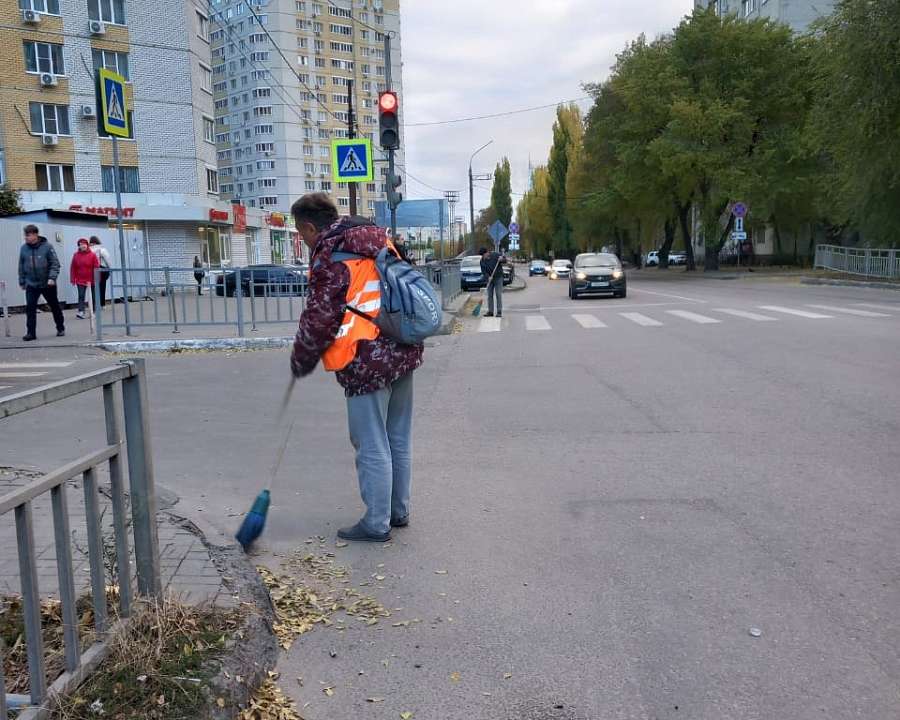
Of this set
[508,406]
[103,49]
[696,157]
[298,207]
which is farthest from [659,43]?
[298,207]

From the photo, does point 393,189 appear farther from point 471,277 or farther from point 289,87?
point 289,87

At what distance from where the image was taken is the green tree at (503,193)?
123625 millimetres

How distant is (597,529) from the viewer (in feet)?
14.4

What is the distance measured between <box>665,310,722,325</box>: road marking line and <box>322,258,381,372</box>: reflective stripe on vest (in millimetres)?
12176

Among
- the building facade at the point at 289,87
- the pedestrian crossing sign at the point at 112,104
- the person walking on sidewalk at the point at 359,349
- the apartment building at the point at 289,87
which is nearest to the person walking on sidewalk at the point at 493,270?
the pedestrian crossing sign at the point at 112,104

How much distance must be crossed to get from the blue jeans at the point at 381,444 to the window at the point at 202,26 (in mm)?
41712

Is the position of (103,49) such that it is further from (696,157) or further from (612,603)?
(612,603)

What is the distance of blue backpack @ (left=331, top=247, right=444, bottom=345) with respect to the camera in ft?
13.1

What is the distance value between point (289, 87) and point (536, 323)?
79.1 metres

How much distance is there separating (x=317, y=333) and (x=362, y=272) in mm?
372

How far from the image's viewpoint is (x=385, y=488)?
13.9ft

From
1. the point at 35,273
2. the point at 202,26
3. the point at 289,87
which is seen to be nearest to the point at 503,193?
the point at 289,87

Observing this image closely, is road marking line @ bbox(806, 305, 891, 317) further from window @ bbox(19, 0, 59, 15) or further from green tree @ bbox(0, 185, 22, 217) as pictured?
window @ bbox(19, 0, 59, 15)

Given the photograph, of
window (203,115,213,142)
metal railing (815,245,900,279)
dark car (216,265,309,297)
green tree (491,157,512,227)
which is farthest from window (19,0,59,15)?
green tree (491,157,512,227)
